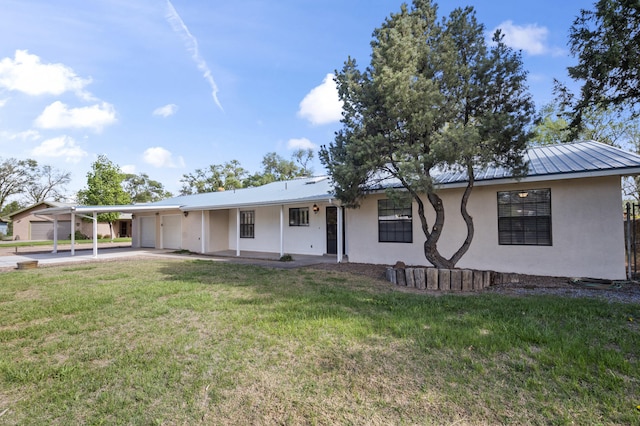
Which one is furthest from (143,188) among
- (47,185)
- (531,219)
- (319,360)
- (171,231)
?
(319,360)

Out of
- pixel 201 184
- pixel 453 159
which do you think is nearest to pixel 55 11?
pixel 453 159

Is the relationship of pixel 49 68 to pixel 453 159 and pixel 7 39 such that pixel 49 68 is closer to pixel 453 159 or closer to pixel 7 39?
pixel 7 39

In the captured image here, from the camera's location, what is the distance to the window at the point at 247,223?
57.0ft

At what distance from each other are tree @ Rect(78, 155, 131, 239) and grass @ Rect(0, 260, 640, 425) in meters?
25.8

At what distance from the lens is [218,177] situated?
146 feet

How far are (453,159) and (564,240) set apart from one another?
150 inches

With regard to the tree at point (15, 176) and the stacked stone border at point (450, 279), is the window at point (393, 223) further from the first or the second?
the tree at point (15, 176)

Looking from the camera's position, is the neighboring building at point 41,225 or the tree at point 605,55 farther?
the neighboring building at point 41,225

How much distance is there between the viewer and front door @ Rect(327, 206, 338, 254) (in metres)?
14.0

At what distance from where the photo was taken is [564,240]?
8203 mm

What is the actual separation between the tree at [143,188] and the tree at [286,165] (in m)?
19.6

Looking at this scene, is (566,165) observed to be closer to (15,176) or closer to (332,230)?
(332,230)

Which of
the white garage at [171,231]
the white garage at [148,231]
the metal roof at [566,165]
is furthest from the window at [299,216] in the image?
the white garage at [148,231]

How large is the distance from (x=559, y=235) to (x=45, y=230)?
44430 millimetres
